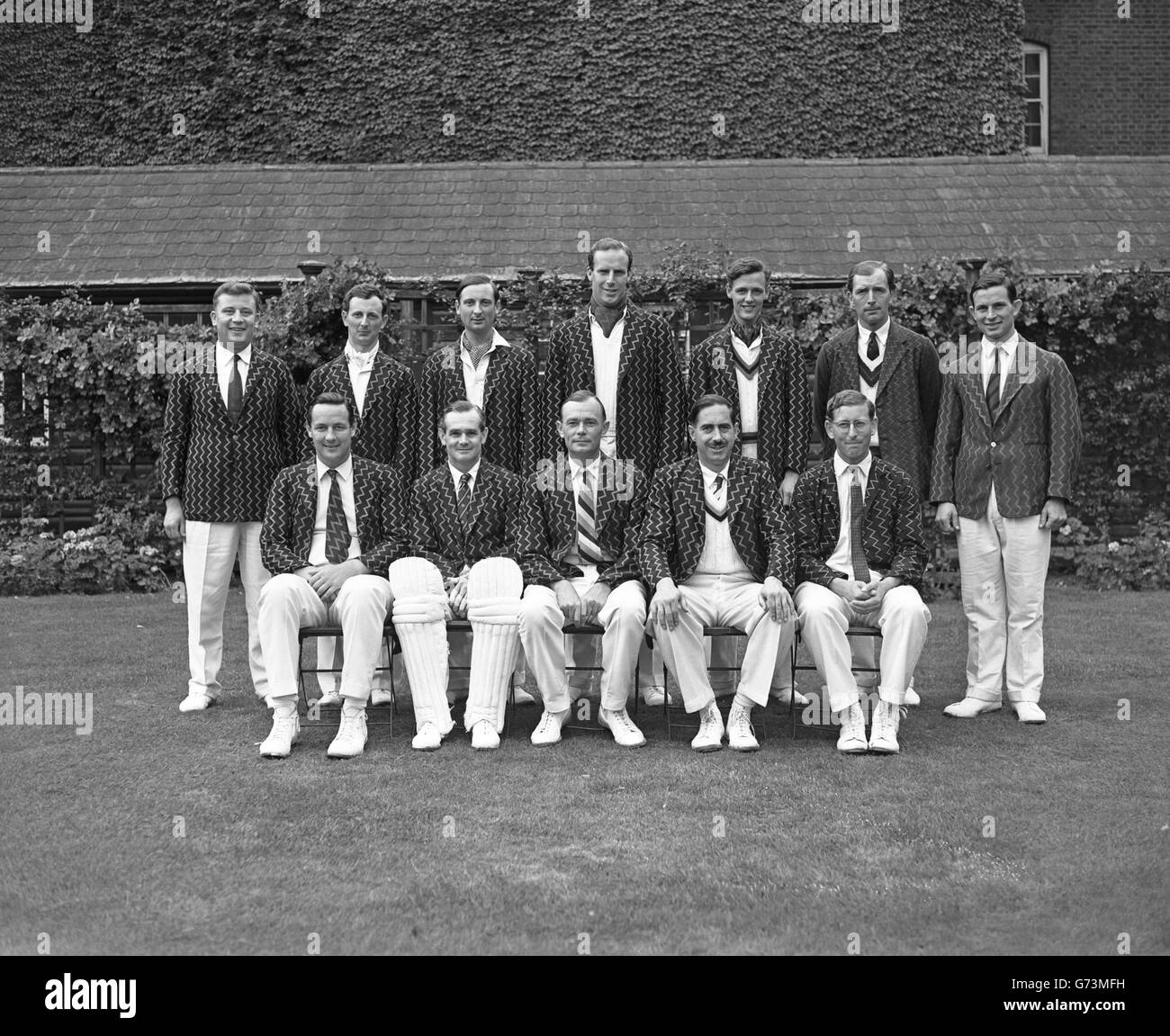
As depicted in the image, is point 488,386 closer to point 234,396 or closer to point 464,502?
point 464,502

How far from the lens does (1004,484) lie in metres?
6.65

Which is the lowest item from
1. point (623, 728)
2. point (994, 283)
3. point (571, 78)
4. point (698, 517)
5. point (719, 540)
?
point (623, 728)

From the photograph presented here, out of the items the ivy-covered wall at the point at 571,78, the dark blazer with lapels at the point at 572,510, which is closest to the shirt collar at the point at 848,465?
the dark blazer with lapels at the point at 572,510

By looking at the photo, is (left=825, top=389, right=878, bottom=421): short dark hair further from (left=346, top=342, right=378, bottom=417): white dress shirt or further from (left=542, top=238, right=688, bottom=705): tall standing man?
(left=346, top=342, right=378, bottom=417): white dress shirt

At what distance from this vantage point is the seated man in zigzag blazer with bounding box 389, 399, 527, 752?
20.0ft

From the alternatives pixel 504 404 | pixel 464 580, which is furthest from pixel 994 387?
pixel 464 580

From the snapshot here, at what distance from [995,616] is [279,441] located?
12.3ft

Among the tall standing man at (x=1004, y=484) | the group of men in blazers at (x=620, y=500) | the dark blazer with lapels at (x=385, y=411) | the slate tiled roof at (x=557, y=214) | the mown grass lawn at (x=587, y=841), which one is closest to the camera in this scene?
the mown grass lawn at (x=587, y=841)

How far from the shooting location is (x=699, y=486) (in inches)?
250

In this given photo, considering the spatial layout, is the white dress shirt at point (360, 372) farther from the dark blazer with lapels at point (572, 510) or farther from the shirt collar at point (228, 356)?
the dark blazer with lapels at point (572, 510)

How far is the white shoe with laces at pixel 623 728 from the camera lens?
6016 millimetres

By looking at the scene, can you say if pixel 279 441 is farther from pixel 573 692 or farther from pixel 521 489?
pixel 573 692

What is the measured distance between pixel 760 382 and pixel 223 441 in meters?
2.75

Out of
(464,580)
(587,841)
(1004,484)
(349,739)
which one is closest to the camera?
(587,841)
